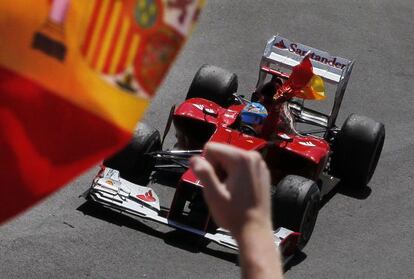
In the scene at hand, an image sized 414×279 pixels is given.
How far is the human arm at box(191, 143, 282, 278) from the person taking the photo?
9.19 ft

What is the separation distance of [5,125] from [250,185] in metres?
0.69

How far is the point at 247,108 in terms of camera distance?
34.5 feet

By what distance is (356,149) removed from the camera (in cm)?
1138

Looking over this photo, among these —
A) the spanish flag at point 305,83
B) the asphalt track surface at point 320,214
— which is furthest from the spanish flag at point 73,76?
the spanish flag at point 305,83

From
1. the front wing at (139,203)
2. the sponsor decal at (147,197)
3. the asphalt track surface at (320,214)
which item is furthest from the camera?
the sponsor decal at (147,197)

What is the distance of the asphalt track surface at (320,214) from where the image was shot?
380 inches

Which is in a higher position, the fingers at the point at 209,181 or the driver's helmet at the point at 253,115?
the fingers at the point at 209,181

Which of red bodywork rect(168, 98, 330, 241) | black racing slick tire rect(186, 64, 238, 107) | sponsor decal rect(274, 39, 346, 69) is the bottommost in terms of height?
red bodywork rect(168, 98, 330, 241)

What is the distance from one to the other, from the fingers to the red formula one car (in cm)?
684

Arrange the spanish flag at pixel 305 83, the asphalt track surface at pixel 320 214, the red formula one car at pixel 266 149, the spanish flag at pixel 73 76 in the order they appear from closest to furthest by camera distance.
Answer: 1. the spanish flag at pixel 73 76
2. the asphalt track surface at pixel 320 214
3. the red formula one car at pixel 266 149
4. the spanish flag at pixel 305 83

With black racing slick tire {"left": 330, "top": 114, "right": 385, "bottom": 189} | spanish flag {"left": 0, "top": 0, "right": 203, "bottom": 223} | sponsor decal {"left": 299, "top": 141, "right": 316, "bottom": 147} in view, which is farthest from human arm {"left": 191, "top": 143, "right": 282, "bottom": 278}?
black racing slick tire {"left": 330, "top": 114, "right": 385, "bottom": 189}

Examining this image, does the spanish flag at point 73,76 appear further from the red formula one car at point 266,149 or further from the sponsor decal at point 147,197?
the sponsor decal at point 147,197

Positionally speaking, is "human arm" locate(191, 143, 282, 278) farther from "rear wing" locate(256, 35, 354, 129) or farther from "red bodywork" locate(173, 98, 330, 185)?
"rear wing" locate(256, 35, 354, 129)

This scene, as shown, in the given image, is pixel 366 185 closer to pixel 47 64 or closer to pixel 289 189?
pixel 289 189
